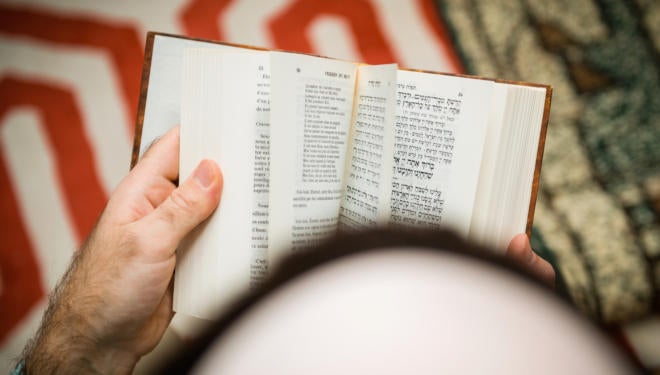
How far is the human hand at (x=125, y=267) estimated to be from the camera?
0.53 metres

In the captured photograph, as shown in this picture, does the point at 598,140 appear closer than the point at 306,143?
No

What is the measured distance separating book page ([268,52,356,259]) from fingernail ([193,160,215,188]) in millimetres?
89

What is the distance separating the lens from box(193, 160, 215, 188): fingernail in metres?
0.52

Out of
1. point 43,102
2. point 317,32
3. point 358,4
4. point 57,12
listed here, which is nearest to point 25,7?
point 57,12

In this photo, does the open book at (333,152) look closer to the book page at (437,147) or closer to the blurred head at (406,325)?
the book page at (437,147)

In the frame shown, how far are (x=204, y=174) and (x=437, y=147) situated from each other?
1.08ft

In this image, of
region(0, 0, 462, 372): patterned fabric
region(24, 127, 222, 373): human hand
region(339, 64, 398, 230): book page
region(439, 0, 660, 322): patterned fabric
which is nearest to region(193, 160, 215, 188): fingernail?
region(24, 127, 222, 373): human hand

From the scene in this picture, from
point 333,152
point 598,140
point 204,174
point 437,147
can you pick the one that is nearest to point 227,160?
point 204,174

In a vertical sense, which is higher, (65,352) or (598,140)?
(598,140)

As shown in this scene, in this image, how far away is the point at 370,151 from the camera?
20.3 inches

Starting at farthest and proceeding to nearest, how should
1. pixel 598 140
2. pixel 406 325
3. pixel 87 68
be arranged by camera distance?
pixel 87 68, pixel 598 140, pixel 406 325

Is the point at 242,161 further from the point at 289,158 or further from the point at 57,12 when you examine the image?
the point at 57,12

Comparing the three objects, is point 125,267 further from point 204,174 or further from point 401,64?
point 401,64

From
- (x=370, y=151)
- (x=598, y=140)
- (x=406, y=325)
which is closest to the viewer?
(x=406, y=325)
